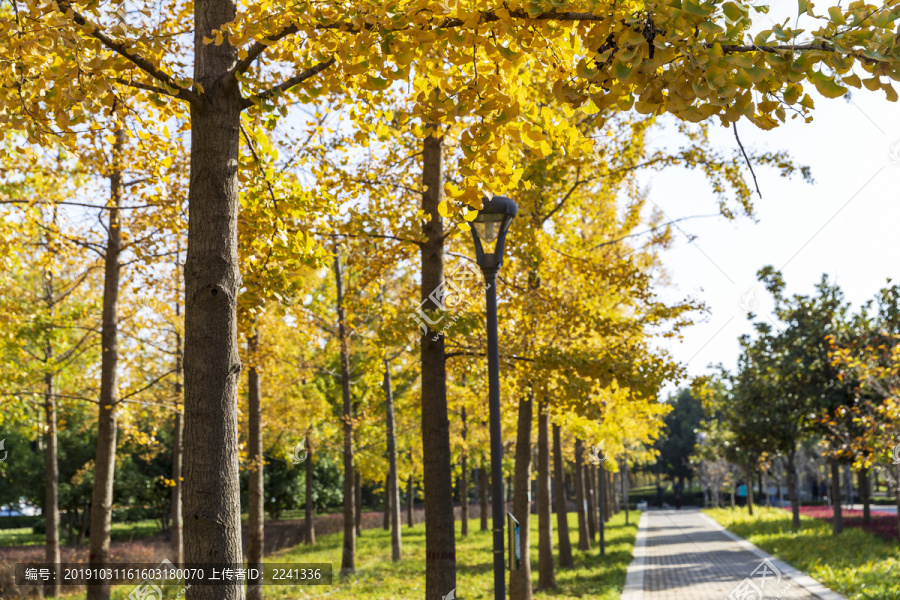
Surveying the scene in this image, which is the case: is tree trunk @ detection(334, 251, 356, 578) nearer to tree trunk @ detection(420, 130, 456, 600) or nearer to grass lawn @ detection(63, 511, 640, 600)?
grass lawn @ detection(63, 511, 640, 600)

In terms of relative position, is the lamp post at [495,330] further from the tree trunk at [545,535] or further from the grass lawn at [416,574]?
the grass lawn at [416,574]

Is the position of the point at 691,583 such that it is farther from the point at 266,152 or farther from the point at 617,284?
the point at 266,152

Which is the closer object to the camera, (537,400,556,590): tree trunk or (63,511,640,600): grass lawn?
(63,511,640,600): grass lawn

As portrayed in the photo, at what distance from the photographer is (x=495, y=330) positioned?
20.3 feet

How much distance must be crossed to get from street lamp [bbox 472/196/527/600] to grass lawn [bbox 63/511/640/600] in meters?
6.06

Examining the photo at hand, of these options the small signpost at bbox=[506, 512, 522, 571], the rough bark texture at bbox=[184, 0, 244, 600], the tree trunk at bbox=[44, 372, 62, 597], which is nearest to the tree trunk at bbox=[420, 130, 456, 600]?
the small signpost at bbox=[506, 512, 522, 571]

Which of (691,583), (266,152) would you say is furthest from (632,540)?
(266,152)

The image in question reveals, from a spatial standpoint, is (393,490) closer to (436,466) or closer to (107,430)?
(107,430)

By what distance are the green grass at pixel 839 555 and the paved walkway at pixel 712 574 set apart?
1.03ft

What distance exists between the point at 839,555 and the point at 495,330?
13.2 m

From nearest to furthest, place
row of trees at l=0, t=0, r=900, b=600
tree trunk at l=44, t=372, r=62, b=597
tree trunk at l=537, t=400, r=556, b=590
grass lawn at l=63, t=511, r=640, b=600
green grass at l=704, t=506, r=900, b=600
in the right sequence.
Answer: row of trees at l=0, t=0, r=900, b=600 → green grass at l=704, t=506, r=900, b=600 → grass lawn at l=63, t=511, r=640, b=600 → tree trunk at l=537, t=400, r=556, b=590 → tree trunk at l=44, t=372, r=62, b=597

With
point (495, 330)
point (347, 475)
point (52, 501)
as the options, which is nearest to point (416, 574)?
point (347, 475)

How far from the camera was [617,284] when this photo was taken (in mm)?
9344

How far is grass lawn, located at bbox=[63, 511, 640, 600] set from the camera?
1173 cm
